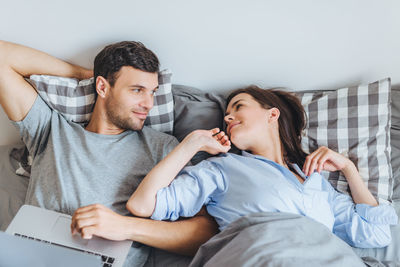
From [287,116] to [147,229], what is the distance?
0.77 m

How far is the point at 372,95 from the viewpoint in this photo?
1.52m

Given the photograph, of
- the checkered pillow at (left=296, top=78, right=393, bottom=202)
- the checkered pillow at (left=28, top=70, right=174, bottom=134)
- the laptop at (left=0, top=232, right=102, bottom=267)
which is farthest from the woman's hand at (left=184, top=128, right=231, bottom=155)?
the laptop at (left=0, top=232, right=102, bottom=267)

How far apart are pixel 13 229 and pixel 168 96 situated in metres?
0.82

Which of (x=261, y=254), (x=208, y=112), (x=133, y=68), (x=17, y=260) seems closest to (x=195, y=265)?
(x=261, y=254)

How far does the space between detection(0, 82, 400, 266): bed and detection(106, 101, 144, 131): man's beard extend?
23 centimetres

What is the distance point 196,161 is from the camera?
1.53 metres

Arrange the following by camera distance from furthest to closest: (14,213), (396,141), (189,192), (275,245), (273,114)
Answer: (396,141) → (273,114) → (14,213) → (189,192) → (275,245)

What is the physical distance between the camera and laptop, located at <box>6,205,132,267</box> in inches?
44.2

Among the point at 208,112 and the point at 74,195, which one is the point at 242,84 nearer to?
the point at 208,112

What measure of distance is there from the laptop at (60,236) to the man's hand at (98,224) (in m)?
Answer: 0.04

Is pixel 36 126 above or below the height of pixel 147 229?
above

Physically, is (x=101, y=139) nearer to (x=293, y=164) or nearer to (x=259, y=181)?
(x=259, y=181)

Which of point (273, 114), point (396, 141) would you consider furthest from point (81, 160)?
point (396, 141)

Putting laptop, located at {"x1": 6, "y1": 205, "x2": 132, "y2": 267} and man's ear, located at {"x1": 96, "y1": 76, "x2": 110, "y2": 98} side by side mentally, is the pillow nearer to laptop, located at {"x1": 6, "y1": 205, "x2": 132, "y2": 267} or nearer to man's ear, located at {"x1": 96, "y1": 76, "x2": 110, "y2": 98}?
man's ear, located at {"x1": 96, "y1": 76, "x2": 110, "y2": 98}
